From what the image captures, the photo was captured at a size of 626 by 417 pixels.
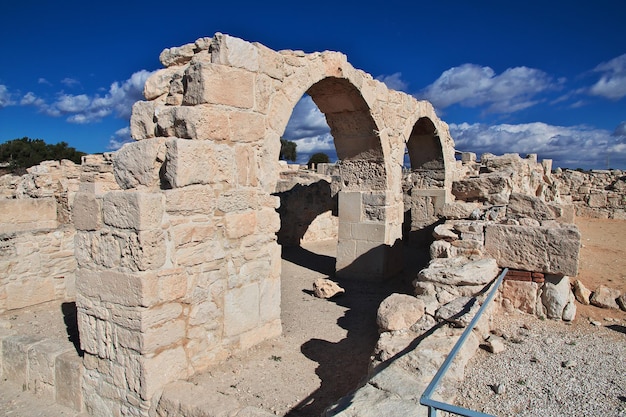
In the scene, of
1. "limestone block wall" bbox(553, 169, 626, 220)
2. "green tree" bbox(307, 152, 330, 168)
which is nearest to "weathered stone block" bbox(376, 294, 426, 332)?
"limestone block wall" bbox(553, 169, 626, 220)

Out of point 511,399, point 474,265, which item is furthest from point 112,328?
point 474,265

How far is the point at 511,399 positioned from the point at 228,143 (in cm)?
302

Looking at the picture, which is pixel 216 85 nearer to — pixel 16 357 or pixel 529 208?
pixel 16 357

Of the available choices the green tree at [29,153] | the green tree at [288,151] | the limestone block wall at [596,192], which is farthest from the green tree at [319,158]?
the limestone block wall at [596,192]

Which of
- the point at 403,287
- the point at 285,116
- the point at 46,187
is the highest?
the point at 285,116

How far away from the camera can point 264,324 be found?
14.6ft

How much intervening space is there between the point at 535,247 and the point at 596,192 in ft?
42.6

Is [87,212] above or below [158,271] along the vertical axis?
above

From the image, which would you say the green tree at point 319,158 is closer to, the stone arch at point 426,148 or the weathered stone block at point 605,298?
the stone arch at point 426,148

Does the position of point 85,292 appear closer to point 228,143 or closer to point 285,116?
point 228,143

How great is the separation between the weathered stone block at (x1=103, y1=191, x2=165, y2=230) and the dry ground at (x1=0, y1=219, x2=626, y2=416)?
56.6 inches

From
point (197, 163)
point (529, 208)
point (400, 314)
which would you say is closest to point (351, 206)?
point (529, 208)

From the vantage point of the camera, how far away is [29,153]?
33.5 meters

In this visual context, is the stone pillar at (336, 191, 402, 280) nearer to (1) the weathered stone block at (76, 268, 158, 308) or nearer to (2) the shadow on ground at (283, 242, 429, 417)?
(2) the shadow on ground at (283, 242, 429, 417)
